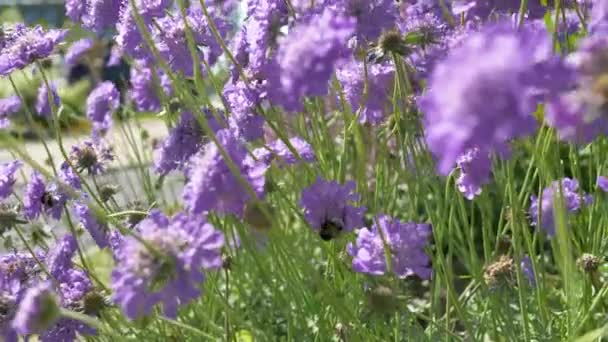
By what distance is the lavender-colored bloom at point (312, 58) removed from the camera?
96 cm

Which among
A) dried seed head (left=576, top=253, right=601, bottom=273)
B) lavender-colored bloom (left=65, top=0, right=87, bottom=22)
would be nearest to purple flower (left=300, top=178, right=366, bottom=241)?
dried seed head (left=576, top=253, right=601, bottom=273)

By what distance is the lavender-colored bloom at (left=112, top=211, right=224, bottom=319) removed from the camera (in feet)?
3.47

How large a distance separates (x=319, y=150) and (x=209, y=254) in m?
0.84

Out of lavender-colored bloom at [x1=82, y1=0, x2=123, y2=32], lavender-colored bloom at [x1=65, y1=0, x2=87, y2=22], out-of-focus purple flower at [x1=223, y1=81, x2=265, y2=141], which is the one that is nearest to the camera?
out-of-focus purple flower at [x1=223, y1=81, x2=265, y2=141]

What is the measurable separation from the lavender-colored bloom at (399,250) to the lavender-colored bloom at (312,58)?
420 mm

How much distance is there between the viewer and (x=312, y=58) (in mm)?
966

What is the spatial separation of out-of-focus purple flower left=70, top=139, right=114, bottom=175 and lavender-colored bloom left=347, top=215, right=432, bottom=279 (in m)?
0.90

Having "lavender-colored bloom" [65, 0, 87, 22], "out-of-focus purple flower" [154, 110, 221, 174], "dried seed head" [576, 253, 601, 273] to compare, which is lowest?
"dried seed head" [576, 253, 601, 273]

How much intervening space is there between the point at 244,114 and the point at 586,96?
865 millimetres

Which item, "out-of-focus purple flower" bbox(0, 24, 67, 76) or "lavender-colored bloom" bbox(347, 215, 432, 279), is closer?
"lavender-colored bloom" bbox(347, 215, 432, 279)

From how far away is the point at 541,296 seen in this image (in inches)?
57.0

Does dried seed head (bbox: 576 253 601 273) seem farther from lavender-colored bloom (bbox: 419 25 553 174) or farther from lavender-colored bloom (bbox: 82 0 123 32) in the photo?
lavender-colored bloom (bbox: 82 0 123 32)

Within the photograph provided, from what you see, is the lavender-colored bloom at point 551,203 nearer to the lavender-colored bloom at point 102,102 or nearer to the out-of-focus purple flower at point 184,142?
the out-of-focus purple flower at point 184,142

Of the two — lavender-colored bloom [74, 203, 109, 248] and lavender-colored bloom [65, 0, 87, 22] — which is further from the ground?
lavender-colored bloom [65, 0, 87, 22]
